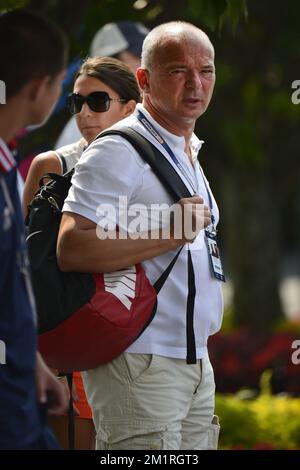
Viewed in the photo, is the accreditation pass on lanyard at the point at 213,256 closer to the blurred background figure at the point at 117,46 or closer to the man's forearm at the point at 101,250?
the man's forearm at the point at 101,250

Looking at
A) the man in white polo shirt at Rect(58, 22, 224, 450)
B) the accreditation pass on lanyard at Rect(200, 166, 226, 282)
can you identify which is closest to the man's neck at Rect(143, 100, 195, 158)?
the man in white polo shirt at Rect(58, 22, 224, 450)

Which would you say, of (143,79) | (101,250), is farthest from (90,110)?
(101,250)

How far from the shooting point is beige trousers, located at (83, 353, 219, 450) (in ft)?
12.9

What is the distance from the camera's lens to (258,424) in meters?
7.45

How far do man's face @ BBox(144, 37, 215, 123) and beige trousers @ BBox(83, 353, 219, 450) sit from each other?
86 centimetres

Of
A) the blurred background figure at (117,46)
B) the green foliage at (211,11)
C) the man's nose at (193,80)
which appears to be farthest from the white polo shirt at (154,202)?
the blurred background figure at (117,46)

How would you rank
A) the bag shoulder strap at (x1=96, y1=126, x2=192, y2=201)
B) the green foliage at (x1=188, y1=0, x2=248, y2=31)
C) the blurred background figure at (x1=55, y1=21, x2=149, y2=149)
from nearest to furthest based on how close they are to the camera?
1. the bag shoulder strap at (x1=96, y1=126, x2=192, y2=201)
2. the green foliage at (x1=188, y1=0, x2=248, y2=31)
3. the blurred background figure at (x1=55, y1=21, x2=149, y2=149)

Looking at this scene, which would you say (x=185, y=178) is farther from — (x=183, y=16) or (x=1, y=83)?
(x=183, y=16)

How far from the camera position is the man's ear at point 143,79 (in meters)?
4.23

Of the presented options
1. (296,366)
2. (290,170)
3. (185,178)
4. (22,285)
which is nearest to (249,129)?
(290,170)

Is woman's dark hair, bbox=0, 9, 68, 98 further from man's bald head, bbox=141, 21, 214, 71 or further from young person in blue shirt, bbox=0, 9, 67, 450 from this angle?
man's bald head, bbox=141, 21, 214, 71

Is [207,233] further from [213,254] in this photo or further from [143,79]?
[143,79]

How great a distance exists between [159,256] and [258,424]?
3.65 meters

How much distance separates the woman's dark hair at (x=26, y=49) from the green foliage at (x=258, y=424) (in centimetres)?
382
